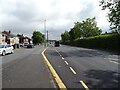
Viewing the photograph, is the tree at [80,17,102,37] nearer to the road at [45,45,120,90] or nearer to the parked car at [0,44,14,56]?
the parked car at [0,44,14,56]

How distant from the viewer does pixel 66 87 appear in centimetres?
948

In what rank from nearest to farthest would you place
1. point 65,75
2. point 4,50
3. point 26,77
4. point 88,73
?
point 26,77 → point 65,75 → point 88,73 → point 4,50

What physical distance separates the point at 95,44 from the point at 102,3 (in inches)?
873

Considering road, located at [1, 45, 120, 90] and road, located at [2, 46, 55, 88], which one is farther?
road, located at [1, 45, 120, 90]

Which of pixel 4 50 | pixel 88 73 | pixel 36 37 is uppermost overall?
pixel 36 37

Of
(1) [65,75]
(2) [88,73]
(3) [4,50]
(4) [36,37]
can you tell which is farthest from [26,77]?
(4) [36,37]

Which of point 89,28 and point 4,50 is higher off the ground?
point 89,28

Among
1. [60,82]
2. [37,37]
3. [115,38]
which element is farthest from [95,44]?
[37,37]

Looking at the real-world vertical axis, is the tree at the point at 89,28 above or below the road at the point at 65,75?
above

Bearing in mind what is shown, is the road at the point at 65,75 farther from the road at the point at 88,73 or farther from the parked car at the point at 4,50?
the parked car at the point at 4,50

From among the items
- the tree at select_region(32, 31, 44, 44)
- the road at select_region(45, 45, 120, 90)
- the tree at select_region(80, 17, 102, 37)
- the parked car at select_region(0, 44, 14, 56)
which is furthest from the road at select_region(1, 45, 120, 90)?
the tree at select_region(32, 31, 44, 44)

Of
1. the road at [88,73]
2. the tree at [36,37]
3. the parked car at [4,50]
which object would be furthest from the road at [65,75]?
the tree at [36,37]

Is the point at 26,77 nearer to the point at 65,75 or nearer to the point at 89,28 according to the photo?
the point at 65,75

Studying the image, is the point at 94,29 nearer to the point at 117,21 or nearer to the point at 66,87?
the point at 117,21
